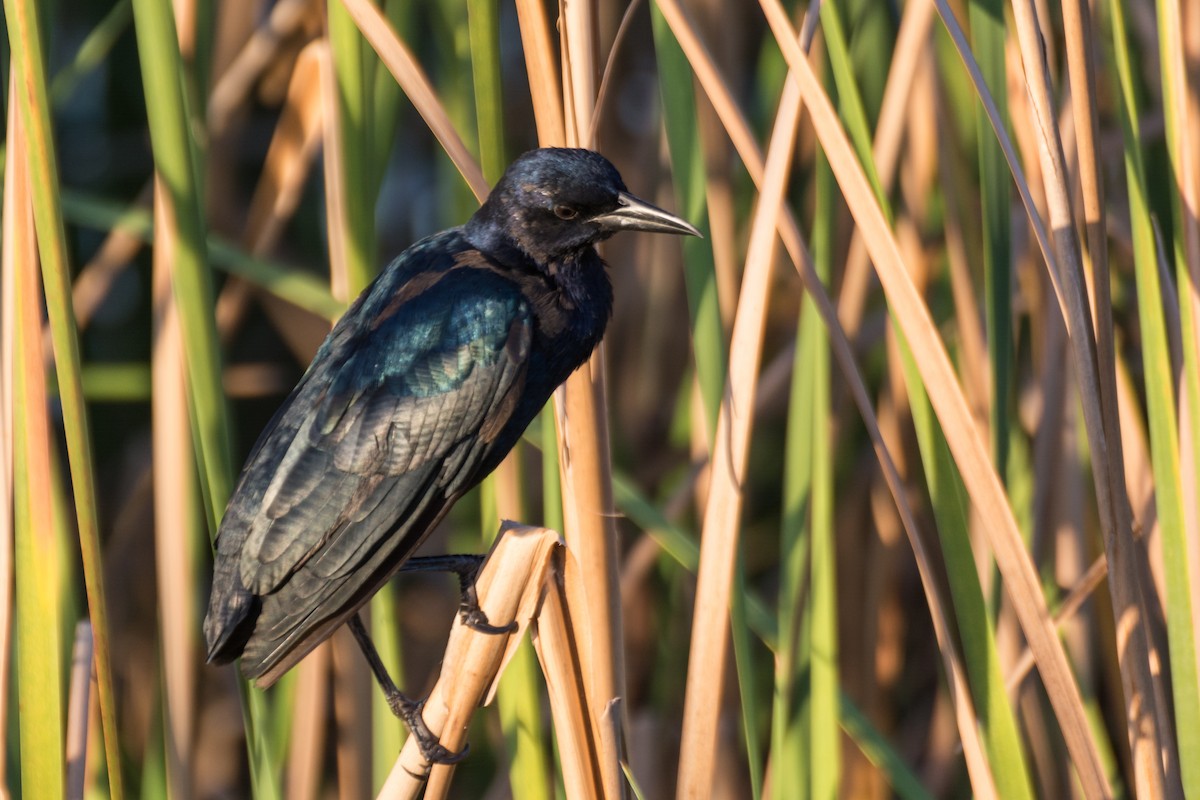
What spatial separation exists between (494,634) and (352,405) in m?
0.45

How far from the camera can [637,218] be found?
155 centimetres

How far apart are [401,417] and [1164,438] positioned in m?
0.88

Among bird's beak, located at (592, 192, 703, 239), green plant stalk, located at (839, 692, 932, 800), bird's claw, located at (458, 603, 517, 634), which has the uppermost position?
bird's beak, located at (592, 192, 703, 239)

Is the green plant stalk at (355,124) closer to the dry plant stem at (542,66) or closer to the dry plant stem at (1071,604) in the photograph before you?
the dry plant stem at (542,66)

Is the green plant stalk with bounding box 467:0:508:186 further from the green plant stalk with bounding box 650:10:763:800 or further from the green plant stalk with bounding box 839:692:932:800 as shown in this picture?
the green plant stalk with bounding box 839:692:932:800

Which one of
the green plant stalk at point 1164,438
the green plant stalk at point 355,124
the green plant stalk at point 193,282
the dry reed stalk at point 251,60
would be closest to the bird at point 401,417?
the green plant stalk at point 355,124

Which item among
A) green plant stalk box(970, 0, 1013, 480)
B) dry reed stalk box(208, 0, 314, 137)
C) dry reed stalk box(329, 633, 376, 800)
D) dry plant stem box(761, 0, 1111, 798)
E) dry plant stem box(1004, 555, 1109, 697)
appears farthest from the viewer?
dry reed stalk box(208, 0, 314, 137)

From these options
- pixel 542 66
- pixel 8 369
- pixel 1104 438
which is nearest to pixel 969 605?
pixel 1104 438

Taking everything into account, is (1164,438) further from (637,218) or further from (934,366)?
(637,218)

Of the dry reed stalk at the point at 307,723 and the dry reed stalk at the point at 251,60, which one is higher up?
the dry reed stalk at the point at 251,60

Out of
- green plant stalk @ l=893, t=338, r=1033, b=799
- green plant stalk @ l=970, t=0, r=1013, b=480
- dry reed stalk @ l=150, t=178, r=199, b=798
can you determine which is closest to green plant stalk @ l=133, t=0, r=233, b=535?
dry reed stalk @ l=150, t=178, r=199, b=798

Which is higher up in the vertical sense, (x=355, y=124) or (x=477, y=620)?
(x=355, y=124)

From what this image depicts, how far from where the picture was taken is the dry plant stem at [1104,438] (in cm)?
114

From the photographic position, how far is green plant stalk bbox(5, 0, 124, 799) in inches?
44.6
